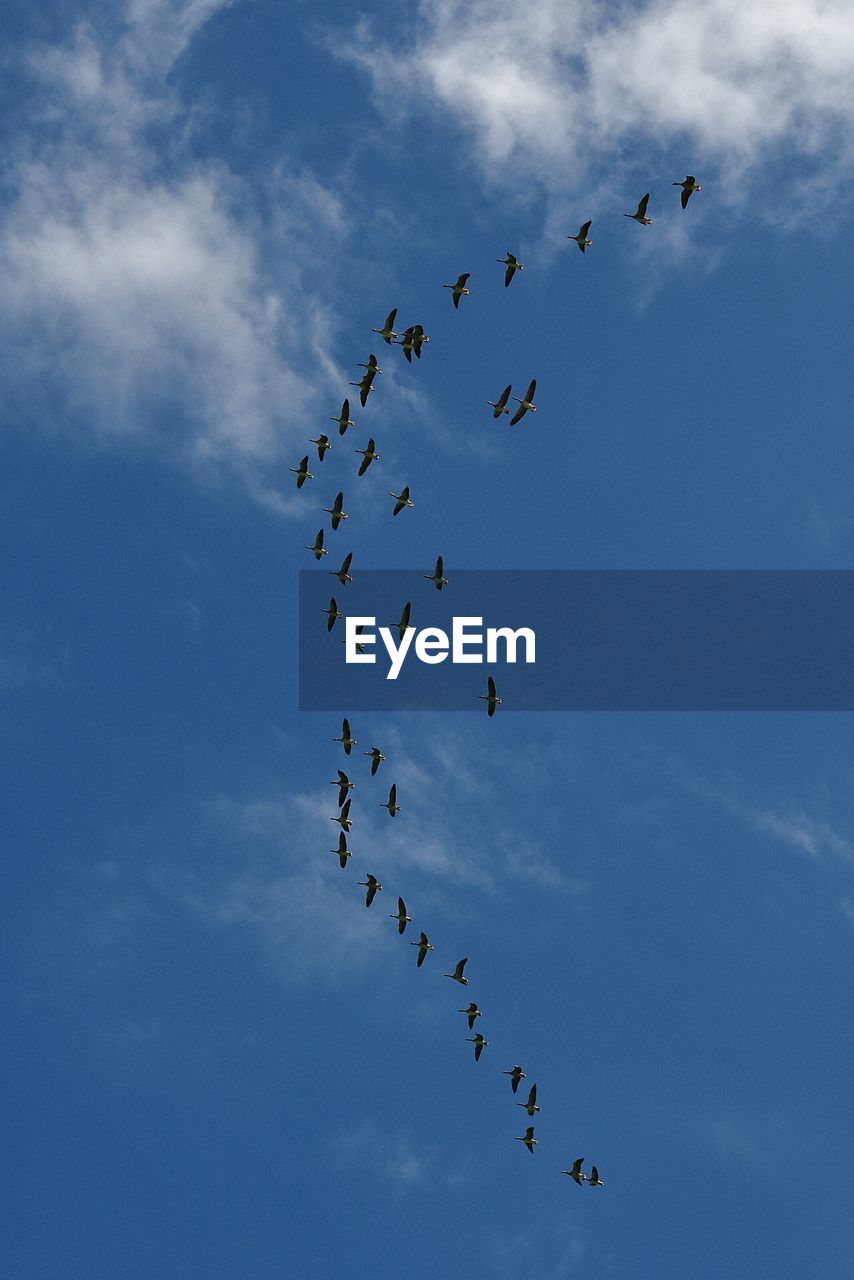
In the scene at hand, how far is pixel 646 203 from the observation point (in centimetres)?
19925
